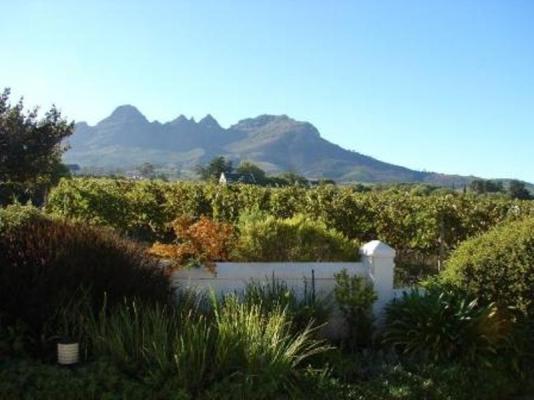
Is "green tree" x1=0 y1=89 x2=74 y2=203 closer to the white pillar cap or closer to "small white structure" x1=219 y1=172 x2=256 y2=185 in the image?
"small white structure" x1=219 y1=172 x2=256 y2=185

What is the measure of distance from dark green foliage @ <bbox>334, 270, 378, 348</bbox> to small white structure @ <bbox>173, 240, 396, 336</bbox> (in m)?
0.39

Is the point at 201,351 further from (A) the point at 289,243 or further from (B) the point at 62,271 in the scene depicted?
(A) the point at 289,243

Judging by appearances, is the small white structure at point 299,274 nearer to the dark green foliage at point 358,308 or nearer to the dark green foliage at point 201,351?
the dark green foliage at point 358,308

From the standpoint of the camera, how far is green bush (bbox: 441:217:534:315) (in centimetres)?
673

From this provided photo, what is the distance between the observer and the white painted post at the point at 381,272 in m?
7.49

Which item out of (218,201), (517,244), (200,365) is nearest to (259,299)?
(200,365)

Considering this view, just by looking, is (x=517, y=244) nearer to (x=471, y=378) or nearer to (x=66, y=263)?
(x=471, y=378)

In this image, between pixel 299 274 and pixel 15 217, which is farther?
pixel 299 274

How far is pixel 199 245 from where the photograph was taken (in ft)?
25.2

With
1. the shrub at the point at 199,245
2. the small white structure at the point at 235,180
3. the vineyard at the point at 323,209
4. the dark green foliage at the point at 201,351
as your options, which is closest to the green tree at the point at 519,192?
the small white structure at the point at 235,180

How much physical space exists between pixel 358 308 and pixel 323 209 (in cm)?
718

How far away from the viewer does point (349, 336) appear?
23.0ft

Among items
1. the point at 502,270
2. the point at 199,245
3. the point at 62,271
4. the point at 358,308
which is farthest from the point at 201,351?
the point at 502,270

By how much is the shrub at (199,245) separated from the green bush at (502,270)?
2.64 metres
